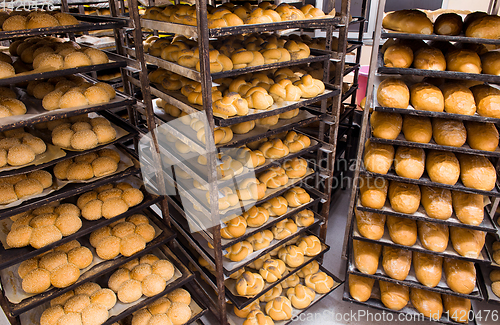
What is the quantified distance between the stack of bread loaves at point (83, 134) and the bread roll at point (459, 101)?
80.0 inches

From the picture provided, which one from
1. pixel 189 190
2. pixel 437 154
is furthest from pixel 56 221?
pixel 437 154

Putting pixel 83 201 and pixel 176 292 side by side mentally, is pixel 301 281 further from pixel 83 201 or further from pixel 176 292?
pixel 83 201

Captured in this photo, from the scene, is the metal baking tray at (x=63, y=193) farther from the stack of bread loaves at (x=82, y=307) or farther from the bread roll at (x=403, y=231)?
the bread roll at (x=403, y=231)

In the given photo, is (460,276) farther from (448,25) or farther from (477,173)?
(448,25)

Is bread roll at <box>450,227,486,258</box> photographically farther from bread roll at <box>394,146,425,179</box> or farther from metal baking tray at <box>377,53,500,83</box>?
metal baking tray at <box>377,53,500,83</box>

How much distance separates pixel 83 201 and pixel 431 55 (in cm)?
234

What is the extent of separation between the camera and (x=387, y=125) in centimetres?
204

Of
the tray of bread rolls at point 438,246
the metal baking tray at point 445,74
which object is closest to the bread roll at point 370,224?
the tray of bread rolls at point 438,246

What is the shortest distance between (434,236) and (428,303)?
0.50 metres

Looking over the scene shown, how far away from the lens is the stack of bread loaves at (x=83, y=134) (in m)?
1.63

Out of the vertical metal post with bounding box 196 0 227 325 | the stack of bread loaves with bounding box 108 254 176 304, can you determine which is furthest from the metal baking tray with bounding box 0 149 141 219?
the stack of bread loaves with bounding box 108 254 176 304

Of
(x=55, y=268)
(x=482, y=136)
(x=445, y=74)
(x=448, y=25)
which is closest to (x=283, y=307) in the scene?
(x=55, y=268)

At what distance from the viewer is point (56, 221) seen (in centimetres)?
168

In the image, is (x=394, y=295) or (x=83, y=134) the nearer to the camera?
(x=83, y=134)
